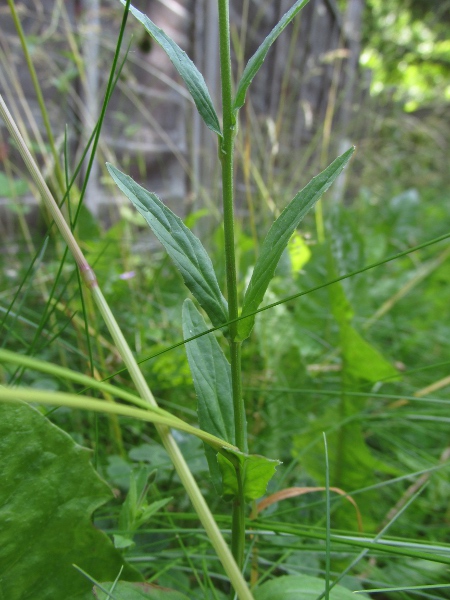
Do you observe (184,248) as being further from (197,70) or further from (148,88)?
(148,88)

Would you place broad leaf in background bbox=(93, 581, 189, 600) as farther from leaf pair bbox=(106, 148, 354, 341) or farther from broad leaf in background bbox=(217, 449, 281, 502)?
leaf pair bbox=(106, 148, 354, 341)

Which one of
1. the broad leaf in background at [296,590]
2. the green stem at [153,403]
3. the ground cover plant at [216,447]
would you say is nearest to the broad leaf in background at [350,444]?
the ground cover plant at [216,447]

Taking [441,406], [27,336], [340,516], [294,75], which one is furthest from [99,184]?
[294,75]

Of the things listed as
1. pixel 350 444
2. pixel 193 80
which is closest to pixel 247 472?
pixel 193 80

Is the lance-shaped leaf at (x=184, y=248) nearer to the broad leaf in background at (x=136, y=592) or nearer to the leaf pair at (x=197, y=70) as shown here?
the leaf pair at (x=197, y=70)

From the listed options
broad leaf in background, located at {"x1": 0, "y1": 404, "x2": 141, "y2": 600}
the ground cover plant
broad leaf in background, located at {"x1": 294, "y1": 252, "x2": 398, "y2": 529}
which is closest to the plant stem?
the ground cover plant
